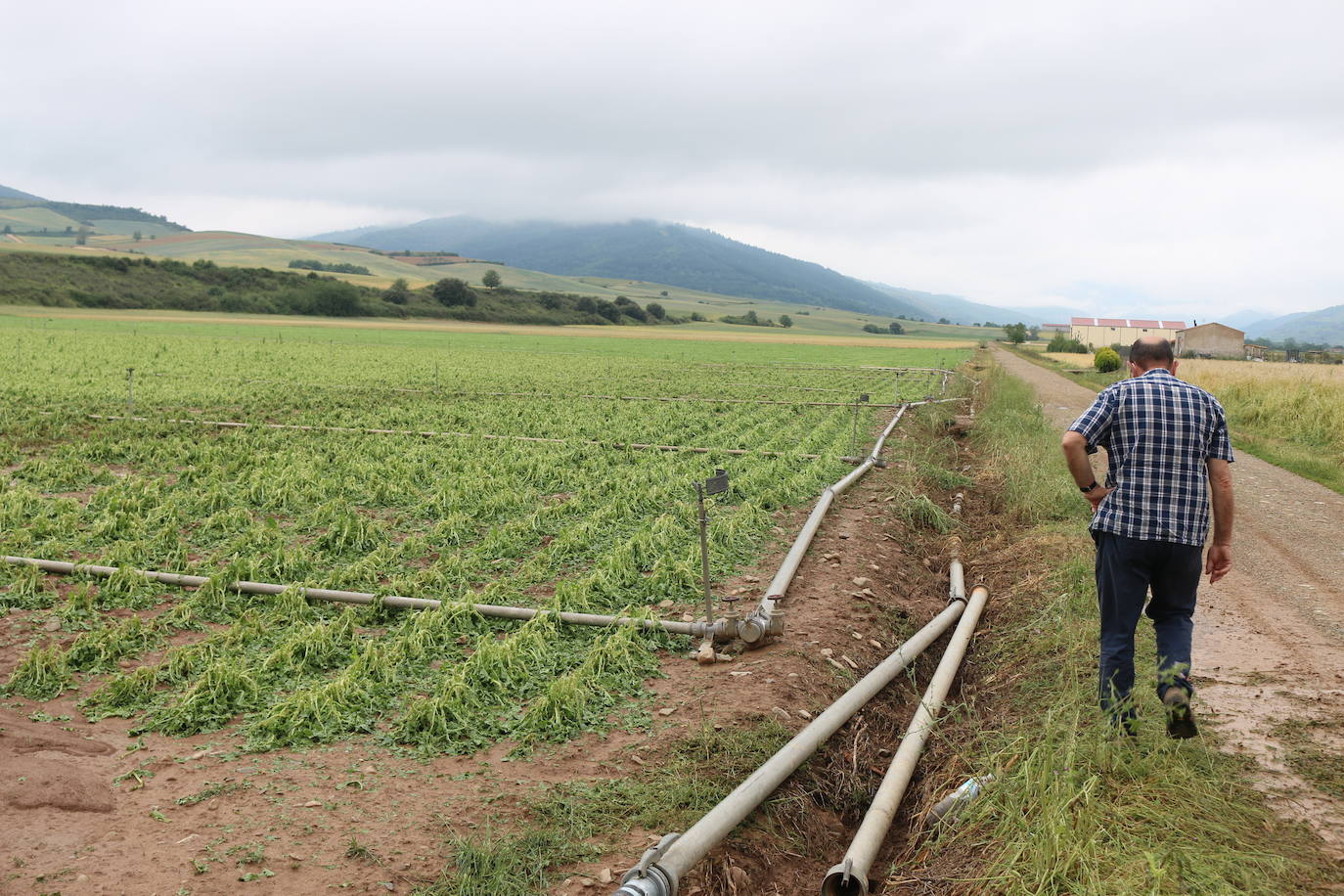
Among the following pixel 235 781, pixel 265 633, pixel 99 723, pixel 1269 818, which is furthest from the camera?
pixel 265 633

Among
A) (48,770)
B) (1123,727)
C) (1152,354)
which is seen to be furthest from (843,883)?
(48,770)

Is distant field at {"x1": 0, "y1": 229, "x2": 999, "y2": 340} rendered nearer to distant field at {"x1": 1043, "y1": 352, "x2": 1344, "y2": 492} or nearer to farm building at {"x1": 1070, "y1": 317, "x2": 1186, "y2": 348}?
farm building at {"x1": 1070, "y1": 317, "x2": 1186, "y2": 348}

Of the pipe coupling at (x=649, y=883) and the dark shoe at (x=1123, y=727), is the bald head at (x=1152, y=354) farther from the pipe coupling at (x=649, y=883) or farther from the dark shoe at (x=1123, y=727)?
the pipe coupling at (x=649, y=883)

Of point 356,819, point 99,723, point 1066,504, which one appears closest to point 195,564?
point 99,723

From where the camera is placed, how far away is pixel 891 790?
4.47m

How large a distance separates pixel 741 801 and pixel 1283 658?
448 cm

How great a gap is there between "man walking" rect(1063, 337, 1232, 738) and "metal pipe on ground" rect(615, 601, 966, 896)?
4.61 feet

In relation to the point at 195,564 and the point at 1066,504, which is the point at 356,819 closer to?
the point at 195,564

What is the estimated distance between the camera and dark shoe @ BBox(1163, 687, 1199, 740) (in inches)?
176

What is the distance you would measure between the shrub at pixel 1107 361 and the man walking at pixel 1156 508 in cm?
4536

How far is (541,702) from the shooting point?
5.43 metres

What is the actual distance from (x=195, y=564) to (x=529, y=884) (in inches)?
220

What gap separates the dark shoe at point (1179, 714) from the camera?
14.7 feet

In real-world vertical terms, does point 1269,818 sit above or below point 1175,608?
below
